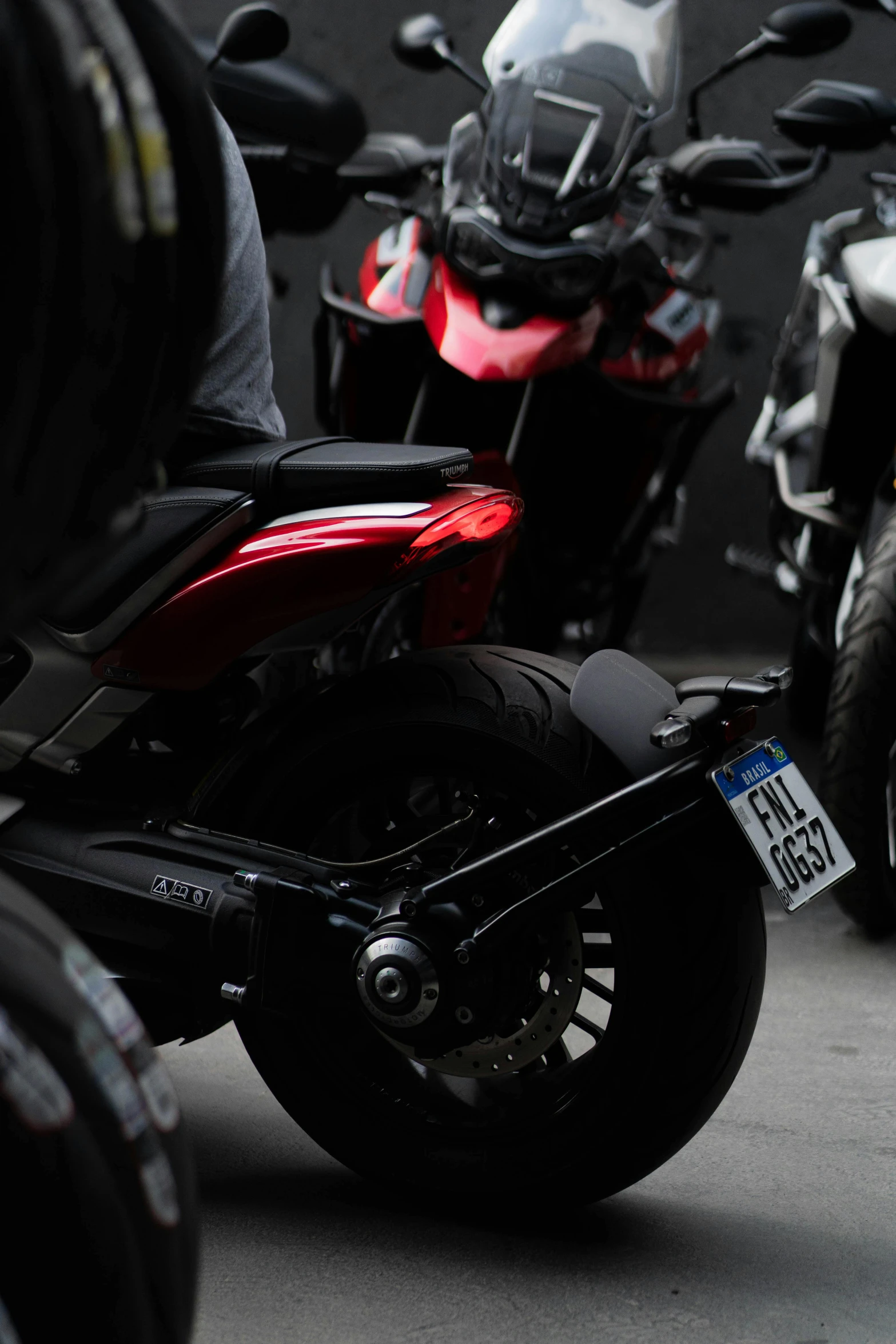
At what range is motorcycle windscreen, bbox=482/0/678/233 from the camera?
150 inches

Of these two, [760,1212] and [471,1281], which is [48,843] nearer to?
[471,1281]

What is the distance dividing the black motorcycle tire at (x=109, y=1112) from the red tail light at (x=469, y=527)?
1.06 meters

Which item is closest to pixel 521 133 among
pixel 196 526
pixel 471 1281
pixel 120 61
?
pixel 196 526

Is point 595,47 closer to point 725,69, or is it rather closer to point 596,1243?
point 725,69

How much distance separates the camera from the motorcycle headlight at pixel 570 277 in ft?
12.0

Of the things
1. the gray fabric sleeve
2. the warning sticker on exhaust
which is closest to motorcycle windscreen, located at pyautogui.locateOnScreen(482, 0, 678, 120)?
the gray fabric sleeve

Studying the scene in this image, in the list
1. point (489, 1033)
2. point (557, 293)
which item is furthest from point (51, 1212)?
point (557, 293)

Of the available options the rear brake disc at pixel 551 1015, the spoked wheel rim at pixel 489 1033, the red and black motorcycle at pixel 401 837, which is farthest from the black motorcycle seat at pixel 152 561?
the rear brake disc at pixel 551 1015

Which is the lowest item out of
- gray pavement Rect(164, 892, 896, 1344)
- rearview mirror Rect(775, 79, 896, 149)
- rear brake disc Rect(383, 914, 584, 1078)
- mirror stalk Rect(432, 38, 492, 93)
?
gray pavement Rect(164, 892, 896, 1344)

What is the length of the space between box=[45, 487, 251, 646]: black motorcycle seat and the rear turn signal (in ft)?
2.17

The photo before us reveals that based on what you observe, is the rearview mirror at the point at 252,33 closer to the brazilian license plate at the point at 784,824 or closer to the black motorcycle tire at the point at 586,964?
the black motorcycle tire at the point at 586,964

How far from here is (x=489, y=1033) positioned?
2051 mm

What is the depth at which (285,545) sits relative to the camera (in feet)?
6.77

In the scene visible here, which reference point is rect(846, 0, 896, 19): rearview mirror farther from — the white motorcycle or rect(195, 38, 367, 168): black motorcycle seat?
rect(195, 38, 367, 168): black motorcycle seat
